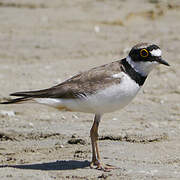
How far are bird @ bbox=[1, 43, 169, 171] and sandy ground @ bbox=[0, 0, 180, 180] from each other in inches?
22.6

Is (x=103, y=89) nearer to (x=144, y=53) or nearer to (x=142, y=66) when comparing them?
(x=142, y=66)

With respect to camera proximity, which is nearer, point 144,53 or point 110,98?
point 110,98

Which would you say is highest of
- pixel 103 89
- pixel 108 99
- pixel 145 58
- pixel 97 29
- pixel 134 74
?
pixel 97 29

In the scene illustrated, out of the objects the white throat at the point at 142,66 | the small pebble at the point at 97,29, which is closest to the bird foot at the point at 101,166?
the white throat at the point at 142,66

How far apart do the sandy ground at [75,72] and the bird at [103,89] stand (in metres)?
0.57

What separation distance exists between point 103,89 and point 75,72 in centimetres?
421

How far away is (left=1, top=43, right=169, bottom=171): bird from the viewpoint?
593 centimetres

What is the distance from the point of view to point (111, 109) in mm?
6020

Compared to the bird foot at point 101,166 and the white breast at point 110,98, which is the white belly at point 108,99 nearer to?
the white breast at point 110,98

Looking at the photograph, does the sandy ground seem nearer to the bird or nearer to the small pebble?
the small pebble

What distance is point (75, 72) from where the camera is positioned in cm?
1014

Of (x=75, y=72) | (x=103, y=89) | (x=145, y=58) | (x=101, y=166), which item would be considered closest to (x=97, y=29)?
(x=75, y=72)

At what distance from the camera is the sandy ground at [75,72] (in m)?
6.30

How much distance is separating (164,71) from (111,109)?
4.32m
